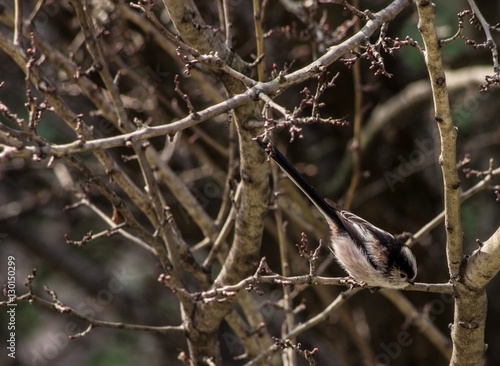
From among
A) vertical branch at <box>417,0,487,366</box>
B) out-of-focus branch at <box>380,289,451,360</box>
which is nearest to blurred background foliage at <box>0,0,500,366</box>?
out-of-focus branch at <box>380,289,451,360</box>

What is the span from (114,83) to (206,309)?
1.31 metres

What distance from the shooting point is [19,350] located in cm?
790

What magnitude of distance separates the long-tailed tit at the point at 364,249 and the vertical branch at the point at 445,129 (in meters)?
0.57

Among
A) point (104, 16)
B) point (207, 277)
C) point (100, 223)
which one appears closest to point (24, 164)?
point (100, 223)

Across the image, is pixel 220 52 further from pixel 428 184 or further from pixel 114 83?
pixel 428 184

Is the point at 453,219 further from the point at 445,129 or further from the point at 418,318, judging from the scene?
the point at 418,318

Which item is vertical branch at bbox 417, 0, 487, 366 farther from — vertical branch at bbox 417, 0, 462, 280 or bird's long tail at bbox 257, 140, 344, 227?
bird's long tail at bbox 257, 140, 344, 227

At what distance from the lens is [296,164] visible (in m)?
6.27

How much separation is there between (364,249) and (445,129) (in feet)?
4.01

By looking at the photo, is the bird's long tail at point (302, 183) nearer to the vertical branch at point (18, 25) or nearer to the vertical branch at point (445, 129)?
the vertical branch at point (445, 129)

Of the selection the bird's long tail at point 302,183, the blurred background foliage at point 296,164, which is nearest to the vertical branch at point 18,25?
the bird's long tail at point 302,183

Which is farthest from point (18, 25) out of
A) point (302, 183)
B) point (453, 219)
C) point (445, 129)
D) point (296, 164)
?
point (296, 164)

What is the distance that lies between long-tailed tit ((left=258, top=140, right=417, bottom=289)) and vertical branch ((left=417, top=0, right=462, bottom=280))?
0.57 metres

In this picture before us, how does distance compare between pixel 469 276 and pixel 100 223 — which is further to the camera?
pixel 100 223
